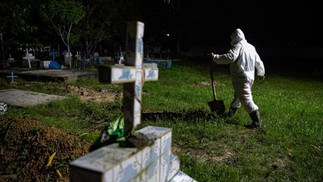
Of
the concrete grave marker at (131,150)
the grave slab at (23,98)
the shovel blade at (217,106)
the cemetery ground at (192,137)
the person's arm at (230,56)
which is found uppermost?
the person's arm at (230,56)

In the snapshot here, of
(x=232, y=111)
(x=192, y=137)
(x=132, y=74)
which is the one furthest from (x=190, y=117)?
(x=132, y=74)

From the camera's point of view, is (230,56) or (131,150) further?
(230,56)

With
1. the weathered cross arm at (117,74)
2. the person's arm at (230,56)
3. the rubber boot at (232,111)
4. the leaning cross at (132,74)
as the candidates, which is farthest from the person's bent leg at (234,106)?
the weathered cross arm at (117,74)

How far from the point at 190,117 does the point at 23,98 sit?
14.8ft

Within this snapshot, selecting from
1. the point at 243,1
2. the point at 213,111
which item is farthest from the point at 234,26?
the point at 213,111

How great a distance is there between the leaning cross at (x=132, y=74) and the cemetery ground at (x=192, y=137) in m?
1.36

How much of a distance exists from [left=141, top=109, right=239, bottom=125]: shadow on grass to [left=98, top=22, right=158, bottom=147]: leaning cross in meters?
3.65

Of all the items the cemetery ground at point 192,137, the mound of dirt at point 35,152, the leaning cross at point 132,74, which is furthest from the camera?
the cemetery ground at point 192,137

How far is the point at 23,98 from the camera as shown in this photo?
8016 mm

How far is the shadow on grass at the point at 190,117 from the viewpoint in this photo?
644cm

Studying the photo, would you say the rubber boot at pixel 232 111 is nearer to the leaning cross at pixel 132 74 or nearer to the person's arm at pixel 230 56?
the person's arm at pixel 230 56

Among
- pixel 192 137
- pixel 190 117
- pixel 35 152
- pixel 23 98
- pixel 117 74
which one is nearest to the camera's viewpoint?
pixel 117 74

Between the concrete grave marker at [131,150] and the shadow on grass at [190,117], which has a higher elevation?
the concrete grave marker at [131,150]

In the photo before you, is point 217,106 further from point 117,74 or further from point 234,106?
point 117,74
